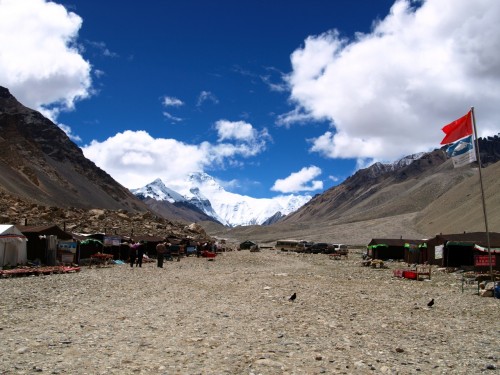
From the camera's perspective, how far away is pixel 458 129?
2381 centimetres

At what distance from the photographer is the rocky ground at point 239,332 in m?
9.51

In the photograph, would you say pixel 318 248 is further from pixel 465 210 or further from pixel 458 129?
pixel 458 129

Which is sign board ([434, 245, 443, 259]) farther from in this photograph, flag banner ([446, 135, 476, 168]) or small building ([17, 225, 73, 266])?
small building ([17, 225, 73, 266])

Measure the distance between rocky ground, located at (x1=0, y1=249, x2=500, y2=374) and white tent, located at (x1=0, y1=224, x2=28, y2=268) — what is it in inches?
360

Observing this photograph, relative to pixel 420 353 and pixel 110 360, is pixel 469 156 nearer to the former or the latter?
pixel 420 353

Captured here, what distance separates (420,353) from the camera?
35.6 ft

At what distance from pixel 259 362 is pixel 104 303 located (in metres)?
9.27

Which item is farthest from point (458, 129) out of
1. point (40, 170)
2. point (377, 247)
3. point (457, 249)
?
point (40, 170)

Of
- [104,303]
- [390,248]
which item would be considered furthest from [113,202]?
[104,303]

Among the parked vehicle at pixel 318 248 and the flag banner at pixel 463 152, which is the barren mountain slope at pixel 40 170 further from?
the flag banner at pixel 463 152

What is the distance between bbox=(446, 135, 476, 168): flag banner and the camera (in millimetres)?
23391

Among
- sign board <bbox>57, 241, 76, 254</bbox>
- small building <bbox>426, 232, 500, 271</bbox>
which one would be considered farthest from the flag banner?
sign board <bbox>57, 241, 76, 254</bbox>

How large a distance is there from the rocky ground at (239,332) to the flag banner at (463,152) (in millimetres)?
6564

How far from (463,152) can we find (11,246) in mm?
27686
